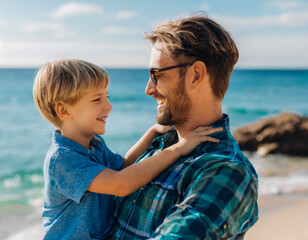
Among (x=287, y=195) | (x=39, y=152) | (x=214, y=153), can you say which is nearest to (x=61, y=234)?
(x=214, y=153)

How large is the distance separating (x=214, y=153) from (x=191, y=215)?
43 cm

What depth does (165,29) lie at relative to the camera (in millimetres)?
2617

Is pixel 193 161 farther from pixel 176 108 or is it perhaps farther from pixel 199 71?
pixel 199 71

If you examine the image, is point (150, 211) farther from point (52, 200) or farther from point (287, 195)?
point (287, 195)

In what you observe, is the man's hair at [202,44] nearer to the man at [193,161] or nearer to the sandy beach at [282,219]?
the man at [193,161]

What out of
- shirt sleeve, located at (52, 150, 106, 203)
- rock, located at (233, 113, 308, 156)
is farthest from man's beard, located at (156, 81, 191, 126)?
rock, located at (233, 113, 308, 156)

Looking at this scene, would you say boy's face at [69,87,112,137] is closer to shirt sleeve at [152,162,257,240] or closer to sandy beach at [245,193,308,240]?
shirt sleeve at [152,162,257,240]

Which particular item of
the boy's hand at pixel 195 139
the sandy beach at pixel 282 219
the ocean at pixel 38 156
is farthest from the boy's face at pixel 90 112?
the sandy beach at pixel 282 219

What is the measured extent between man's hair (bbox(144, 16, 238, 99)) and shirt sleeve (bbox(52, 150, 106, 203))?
88 centimetres

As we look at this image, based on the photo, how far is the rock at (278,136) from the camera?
1262cm

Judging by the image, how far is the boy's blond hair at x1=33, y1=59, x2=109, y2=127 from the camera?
2637 millimetres

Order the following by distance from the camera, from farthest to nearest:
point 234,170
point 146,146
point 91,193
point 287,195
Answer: point 287,195
point 146,146
point 91,193
point 234,170

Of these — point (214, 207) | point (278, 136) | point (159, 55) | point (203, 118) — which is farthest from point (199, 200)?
point (278, 136)

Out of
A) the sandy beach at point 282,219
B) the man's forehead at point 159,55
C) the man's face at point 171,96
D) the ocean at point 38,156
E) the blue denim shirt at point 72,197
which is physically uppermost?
the man's forehead at point 159,55
